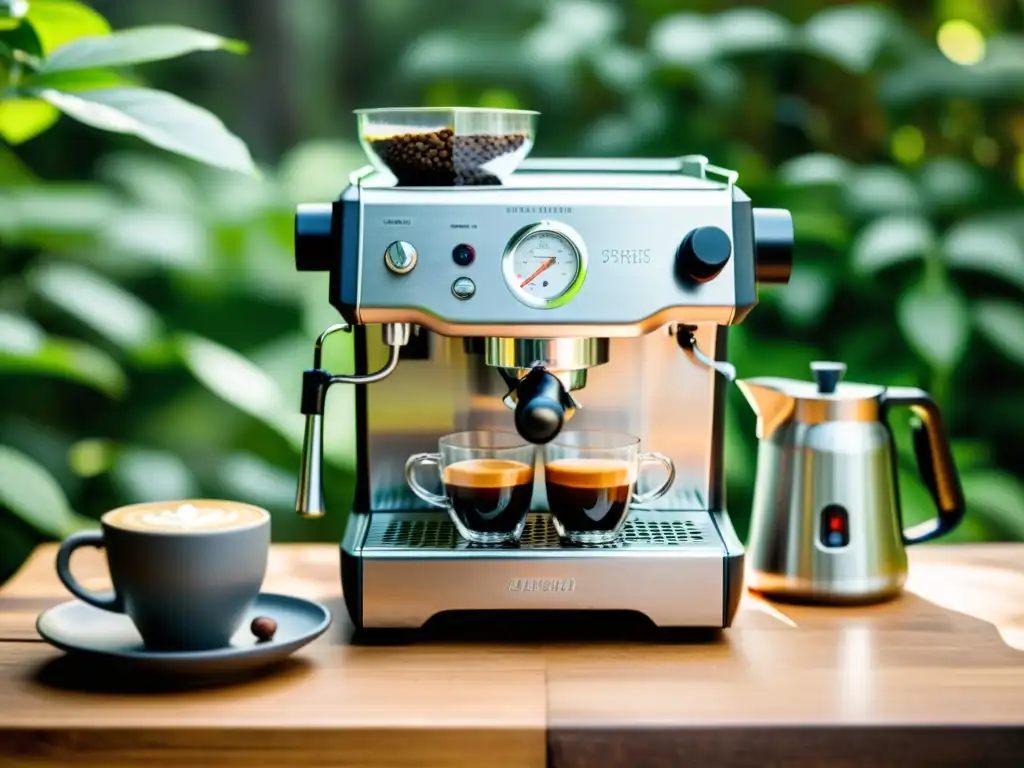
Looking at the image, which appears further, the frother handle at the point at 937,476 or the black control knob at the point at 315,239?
the frother handle at the point at 937,476

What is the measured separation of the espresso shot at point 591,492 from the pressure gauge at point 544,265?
0.14 m

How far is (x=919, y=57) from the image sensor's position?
205 cm

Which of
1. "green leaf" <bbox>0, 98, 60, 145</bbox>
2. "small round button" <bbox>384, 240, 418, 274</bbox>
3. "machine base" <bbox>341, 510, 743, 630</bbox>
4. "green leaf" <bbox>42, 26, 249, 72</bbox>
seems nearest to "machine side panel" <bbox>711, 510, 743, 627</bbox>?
"machine base" <bbox>341, 510, 743, 630</bbox>

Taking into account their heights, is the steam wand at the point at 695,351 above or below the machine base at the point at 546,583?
above

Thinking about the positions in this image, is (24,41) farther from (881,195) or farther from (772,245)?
(881,195)

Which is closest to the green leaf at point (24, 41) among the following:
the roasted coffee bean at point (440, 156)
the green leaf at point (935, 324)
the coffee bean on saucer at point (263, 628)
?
the roasted coffee bean at point (440, 156)

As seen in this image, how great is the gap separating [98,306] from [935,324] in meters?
1.25

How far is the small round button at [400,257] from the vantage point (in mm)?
945

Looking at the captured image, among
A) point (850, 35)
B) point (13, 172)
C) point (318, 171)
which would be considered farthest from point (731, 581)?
point (13, 172)

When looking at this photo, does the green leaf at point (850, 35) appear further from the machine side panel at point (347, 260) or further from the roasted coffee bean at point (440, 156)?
the machine side panel at point (347, 260)

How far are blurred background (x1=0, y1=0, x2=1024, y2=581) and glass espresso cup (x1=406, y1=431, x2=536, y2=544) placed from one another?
792 millimetres

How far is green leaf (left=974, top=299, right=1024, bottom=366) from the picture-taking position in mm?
1933

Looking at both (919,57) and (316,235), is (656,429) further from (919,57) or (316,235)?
(919,57)

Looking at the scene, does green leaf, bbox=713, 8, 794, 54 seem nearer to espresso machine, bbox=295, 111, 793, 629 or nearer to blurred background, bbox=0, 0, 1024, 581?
blurred background, bbox=0, 0, 1024, 581
